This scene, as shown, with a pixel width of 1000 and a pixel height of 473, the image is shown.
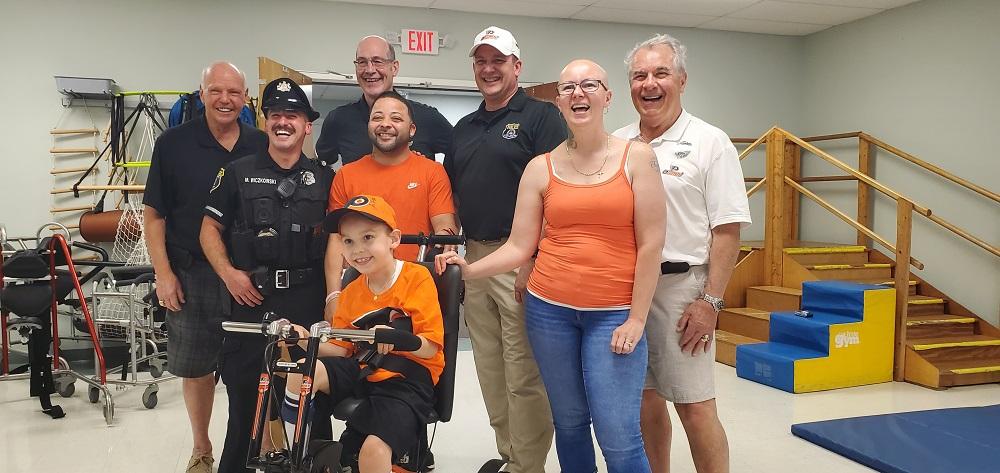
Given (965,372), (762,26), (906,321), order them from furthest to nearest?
(762,26)
(906,321)
(965,372)

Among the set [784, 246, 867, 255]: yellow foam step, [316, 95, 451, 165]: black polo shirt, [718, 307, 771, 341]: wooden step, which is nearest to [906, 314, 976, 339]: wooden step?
[784, 246, 867, 255]: yellow foam step

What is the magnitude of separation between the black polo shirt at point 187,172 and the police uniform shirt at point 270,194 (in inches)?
13.8

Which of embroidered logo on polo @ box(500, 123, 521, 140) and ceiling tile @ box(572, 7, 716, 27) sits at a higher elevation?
ceiling tile @ box(572, 7, 716, 27)

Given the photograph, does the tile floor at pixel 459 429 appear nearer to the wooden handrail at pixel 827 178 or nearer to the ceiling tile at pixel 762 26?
the wooden handrail at pixel 827 178

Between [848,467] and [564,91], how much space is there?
2636 mm

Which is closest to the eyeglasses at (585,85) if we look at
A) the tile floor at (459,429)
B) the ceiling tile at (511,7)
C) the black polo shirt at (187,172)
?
the black polo shirt at (187,172)

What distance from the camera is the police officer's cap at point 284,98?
2.71 m

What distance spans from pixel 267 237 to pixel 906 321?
4.90 meters

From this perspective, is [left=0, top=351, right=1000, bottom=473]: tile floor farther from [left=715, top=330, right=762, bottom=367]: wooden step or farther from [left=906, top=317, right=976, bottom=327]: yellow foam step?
[left=906, top=317, right=976, bottom=327]: yellow foam step

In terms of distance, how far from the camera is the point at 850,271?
263 inches

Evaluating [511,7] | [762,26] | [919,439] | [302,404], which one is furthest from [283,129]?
[762,26]

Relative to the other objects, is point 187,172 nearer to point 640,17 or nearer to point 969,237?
point 640,17

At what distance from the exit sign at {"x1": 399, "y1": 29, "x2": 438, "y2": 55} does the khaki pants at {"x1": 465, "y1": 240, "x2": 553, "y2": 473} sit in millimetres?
4840

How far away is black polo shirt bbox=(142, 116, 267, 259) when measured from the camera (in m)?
3.11
